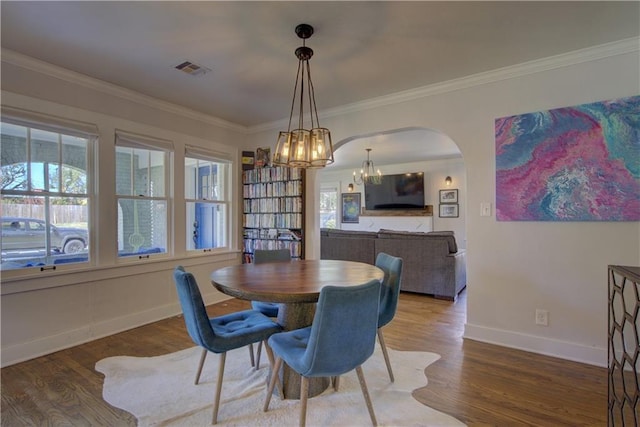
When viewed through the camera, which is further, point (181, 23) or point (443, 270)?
point (443, 270)

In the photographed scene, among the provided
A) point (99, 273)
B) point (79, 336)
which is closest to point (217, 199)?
point (99, 273)

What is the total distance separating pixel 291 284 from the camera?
6.12 feet

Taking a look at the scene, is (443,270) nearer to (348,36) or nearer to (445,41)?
(445,41)

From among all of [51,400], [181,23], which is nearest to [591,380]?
[51,400]

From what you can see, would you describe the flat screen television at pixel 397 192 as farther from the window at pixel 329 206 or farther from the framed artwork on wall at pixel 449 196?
the window at pixel 329 206

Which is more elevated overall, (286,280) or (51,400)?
(286,280)

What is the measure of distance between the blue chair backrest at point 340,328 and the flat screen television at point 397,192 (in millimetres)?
6548

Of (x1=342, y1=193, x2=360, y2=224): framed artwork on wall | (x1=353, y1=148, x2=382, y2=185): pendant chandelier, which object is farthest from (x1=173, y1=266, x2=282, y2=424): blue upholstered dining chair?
(x1=342, y1=193, x2=360, y2=224): framed artwork on wall

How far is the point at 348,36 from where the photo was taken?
2.30 metres

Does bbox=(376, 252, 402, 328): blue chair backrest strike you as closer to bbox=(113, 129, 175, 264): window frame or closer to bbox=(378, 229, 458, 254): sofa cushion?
bbox=(378, 229, 458, 254): sofa cushion

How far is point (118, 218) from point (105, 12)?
6.52 feet

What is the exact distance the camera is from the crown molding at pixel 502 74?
2461mm

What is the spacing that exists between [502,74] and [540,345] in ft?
7.89

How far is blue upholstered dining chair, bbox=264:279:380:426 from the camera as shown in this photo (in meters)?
1.46
